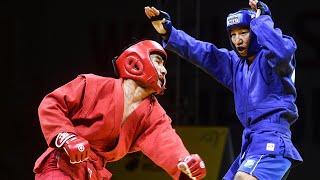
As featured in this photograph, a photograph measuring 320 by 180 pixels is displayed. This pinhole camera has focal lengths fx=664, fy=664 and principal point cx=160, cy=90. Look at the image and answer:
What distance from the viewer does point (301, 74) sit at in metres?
5.04

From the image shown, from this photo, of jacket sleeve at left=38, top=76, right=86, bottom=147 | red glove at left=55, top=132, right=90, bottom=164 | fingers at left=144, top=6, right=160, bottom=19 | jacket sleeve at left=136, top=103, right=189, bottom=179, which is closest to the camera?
red glove at left=55, top=132, right=90, bottom=164

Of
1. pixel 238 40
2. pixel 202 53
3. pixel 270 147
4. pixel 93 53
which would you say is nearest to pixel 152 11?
pixel 202 53

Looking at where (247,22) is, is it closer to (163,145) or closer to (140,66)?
(140,66)

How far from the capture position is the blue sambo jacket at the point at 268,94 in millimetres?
3023

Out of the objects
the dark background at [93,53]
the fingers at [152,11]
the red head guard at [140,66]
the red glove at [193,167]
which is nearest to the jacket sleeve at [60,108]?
the red head guard at [140,66]

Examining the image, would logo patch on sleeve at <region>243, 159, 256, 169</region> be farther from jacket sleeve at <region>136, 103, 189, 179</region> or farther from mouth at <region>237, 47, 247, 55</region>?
mouth at <region>237, 47, 247, 55</region>

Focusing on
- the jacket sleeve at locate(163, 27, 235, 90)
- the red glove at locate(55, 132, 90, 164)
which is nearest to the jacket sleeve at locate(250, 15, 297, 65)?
the jacket sleeve at locate(163, 27, 235, 90)

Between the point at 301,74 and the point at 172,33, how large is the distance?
1910 millimetres

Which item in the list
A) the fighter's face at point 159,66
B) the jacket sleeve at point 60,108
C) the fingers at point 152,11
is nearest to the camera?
the jacket sleeve at point 60,108

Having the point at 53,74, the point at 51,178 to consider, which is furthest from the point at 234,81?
the point at 53,74

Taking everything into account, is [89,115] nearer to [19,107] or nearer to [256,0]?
[256,0]

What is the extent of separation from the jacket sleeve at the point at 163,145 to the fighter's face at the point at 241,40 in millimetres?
535

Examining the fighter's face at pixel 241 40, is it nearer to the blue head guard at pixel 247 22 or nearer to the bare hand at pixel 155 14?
the blue head guard at pixel 247 22

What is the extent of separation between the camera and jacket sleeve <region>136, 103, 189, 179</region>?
2.94 meters
